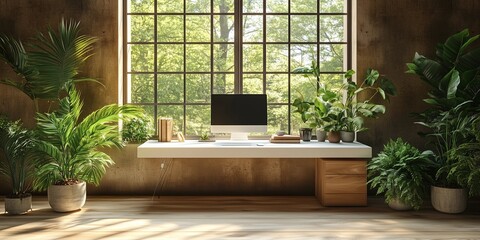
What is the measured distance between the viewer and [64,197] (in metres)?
4.24

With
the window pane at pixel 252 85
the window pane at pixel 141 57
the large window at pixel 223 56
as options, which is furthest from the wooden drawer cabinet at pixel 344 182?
the window pane at pixel 141 57

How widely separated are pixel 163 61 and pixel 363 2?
286 cm

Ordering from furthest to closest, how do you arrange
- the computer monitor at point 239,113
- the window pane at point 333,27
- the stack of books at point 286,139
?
1. the window pane at point 333,27
2. the computer monitor at point 239,113
3. the stack of books at point 286,139

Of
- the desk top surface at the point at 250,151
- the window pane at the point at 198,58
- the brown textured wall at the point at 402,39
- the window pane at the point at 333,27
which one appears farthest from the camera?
the window pane at the point at 333,27

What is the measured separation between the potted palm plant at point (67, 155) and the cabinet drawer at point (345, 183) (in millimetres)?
2180

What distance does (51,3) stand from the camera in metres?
4.97

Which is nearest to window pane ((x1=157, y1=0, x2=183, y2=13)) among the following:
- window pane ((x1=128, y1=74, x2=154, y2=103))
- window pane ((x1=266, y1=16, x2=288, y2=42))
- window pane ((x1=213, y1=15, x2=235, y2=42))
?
window pane ((x1=213, y1=15, x2=235, y2=42))

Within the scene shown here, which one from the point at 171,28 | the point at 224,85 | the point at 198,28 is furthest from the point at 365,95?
the point at 171,28

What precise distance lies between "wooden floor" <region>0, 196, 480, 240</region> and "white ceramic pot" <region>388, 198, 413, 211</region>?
0.18ft

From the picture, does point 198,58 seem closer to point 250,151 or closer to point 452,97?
point 250,151

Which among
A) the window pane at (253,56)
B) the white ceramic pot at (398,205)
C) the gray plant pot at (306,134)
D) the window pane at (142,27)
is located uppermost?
the window pane at (142,27)

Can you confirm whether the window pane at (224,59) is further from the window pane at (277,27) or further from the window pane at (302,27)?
the window pane at (302,27)

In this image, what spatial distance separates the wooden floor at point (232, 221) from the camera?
356cm

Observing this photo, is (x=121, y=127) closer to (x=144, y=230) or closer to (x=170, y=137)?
(x=170, y=137)
